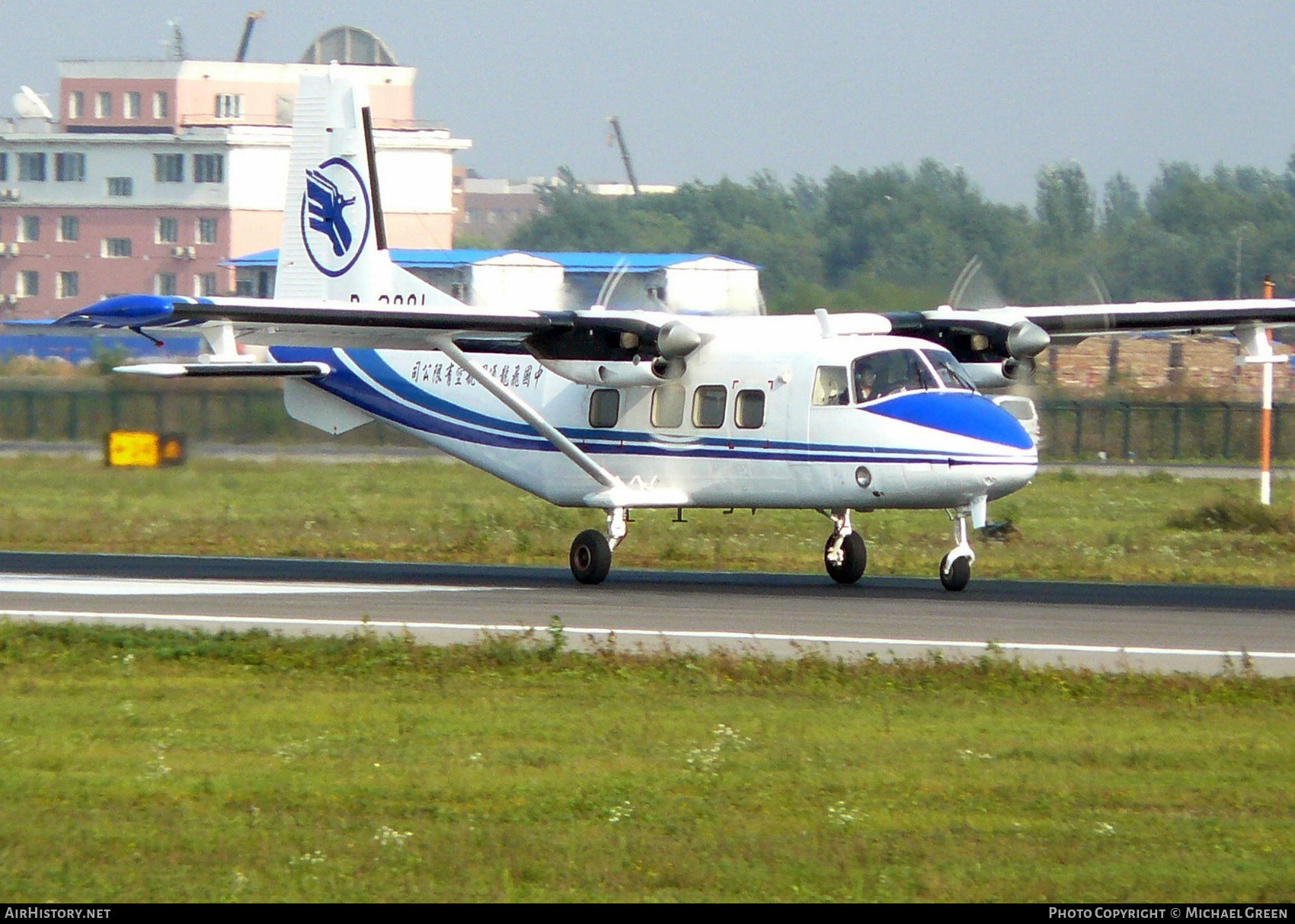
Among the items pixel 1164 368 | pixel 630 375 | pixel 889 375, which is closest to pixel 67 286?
pixel 1164 368

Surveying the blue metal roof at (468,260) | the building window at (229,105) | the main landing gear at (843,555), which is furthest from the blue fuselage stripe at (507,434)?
the building window at (229,105)

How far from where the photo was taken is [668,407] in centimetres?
2077

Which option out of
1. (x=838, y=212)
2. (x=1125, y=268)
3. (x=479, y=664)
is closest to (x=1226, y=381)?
(x=1125, y=268)

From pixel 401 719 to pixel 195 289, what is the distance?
78.5 m

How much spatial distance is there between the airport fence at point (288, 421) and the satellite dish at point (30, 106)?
2179 inches

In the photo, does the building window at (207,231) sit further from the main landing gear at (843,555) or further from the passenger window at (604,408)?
the main landing gear at (843,555)

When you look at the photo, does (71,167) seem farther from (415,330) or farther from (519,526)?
(415,330)

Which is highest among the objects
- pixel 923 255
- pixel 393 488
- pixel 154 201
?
pixel 154 201

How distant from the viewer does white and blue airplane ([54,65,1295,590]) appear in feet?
61.5

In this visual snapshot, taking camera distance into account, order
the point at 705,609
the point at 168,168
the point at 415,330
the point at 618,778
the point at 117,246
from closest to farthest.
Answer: the point at 618,778 → the point at 705,609 → the point at 415,330 → the point at 117,246 → the point at 168,168

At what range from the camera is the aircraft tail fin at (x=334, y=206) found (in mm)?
23828

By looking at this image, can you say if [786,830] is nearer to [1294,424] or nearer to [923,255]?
[923,255]

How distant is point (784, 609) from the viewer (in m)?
17.5

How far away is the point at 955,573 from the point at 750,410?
9.84ft
